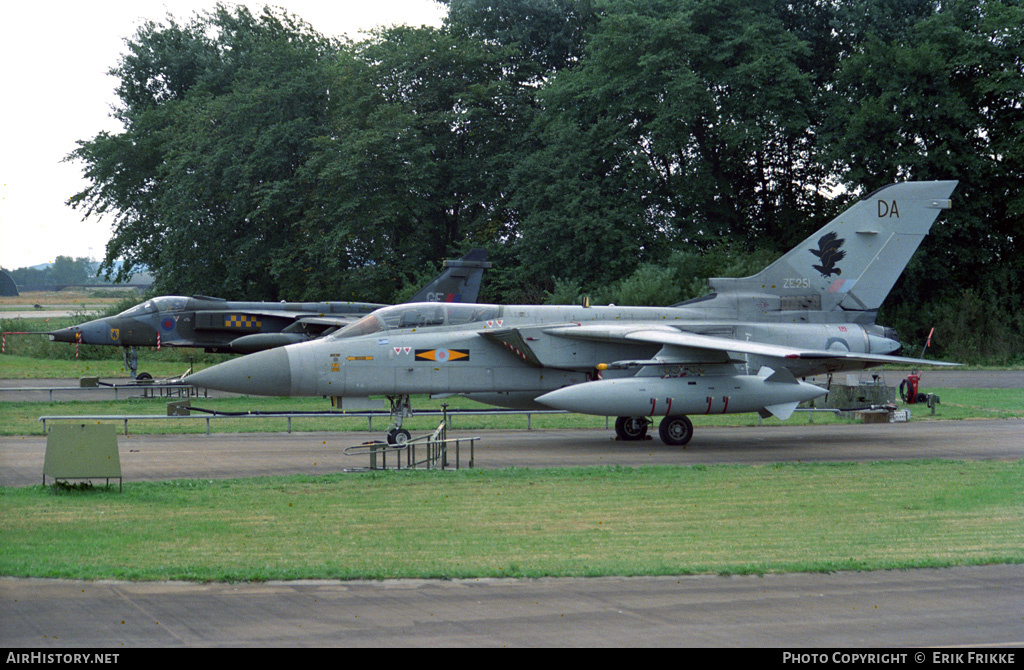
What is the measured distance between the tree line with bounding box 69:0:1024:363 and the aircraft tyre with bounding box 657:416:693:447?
21699 mm

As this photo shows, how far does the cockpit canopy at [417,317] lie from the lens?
65.3 ft

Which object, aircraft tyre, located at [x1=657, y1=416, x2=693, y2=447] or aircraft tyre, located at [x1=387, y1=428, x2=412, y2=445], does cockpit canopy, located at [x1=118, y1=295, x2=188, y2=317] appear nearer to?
aircraft tyre, located at [x1=387, y1=428, x2=412, y2=445]

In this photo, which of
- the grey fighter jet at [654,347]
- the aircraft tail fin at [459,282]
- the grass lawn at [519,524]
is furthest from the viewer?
the aircraft tail fin at [459,282]

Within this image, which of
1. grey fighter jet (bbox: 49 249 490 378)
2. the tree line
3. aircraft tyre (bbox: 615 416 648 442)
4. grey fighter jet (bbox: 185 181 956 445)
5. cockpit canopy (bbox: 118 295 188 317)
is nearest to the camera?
grey fighter jet (bbox: 185 181 956 445)

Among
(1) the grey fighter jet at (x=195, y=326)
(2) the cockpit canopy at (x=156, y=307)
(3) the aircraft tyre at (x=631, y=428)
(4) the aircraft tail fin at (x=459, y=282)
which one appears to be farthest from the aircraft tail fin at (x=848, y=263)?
(2) the cockpit canopy at (x=156, y=307)

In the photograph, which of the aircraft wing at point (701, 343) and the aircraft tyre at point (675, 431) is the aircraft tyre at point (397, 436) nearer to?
the aircraft wing at point (701, 343)

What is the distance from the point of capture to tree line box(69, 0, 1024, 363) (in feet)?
145

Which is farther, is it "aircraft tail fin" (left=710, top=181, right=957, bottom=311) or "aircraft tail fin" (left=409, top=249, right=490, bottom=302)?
"aircraft tail fin" (left=409, top=249, right=490, bottom=302)

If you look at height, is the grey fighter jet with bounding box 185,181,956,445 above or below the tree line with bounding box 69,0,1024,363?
below

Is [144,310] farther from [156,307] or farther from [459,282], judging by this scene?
[459,282]

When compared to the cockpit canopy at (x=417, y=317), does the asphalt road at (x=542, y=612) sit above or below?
below

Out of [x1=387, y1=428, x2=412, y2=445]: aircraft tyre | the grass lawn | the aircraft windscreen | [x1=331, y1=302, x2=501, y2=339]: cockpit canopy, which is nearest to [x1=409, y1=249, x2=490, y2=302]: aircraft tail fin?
the aircraft windscreen

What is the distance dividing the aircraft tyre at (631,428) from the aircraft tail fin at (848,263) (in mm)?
3568
